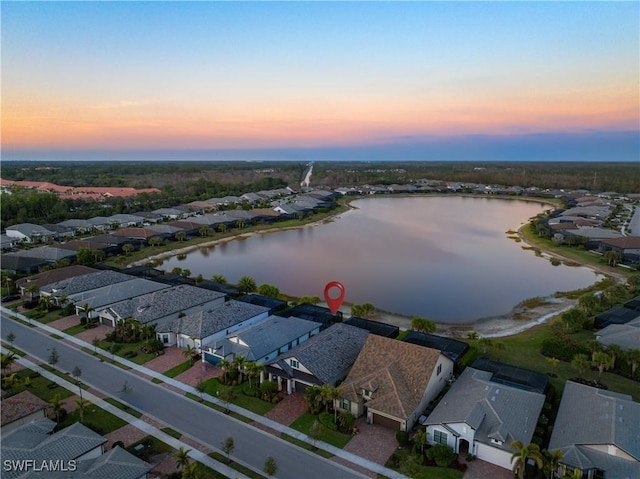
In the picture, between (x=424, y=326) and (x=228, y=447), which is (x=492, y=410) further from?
(x=228, y=447)

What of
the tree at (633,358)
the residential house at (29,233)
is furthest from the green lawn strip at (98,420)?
the residential house at (29,233)

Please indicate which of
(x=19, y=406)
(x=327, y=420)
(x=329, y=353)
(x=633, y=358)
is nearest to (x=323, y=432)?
(x=327, y=420)

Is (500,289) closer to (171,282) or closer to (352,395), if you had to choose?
(352,395)

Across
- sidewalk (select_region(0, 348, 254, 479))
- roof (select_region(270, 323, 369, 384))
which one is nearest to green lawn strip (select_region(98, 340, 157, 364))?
sidewalk (select_region(0, 348, 254, 479))

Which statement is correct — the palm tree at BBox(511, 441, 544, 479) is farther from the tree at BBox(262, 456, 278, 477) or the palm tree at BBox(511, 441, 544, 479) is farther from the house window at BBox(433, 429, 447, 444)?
the tree at BBox(262, 456, 278, 477)

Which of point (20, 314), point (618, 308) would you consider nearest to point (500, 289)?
point (618, 308)

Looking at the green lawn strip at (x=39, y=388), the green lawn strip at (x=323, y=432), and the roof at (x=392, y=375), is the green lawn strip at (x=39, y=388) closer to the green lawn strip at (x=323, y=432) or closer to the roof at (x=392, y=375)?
the green lawn strip at (x=323, y=432)
